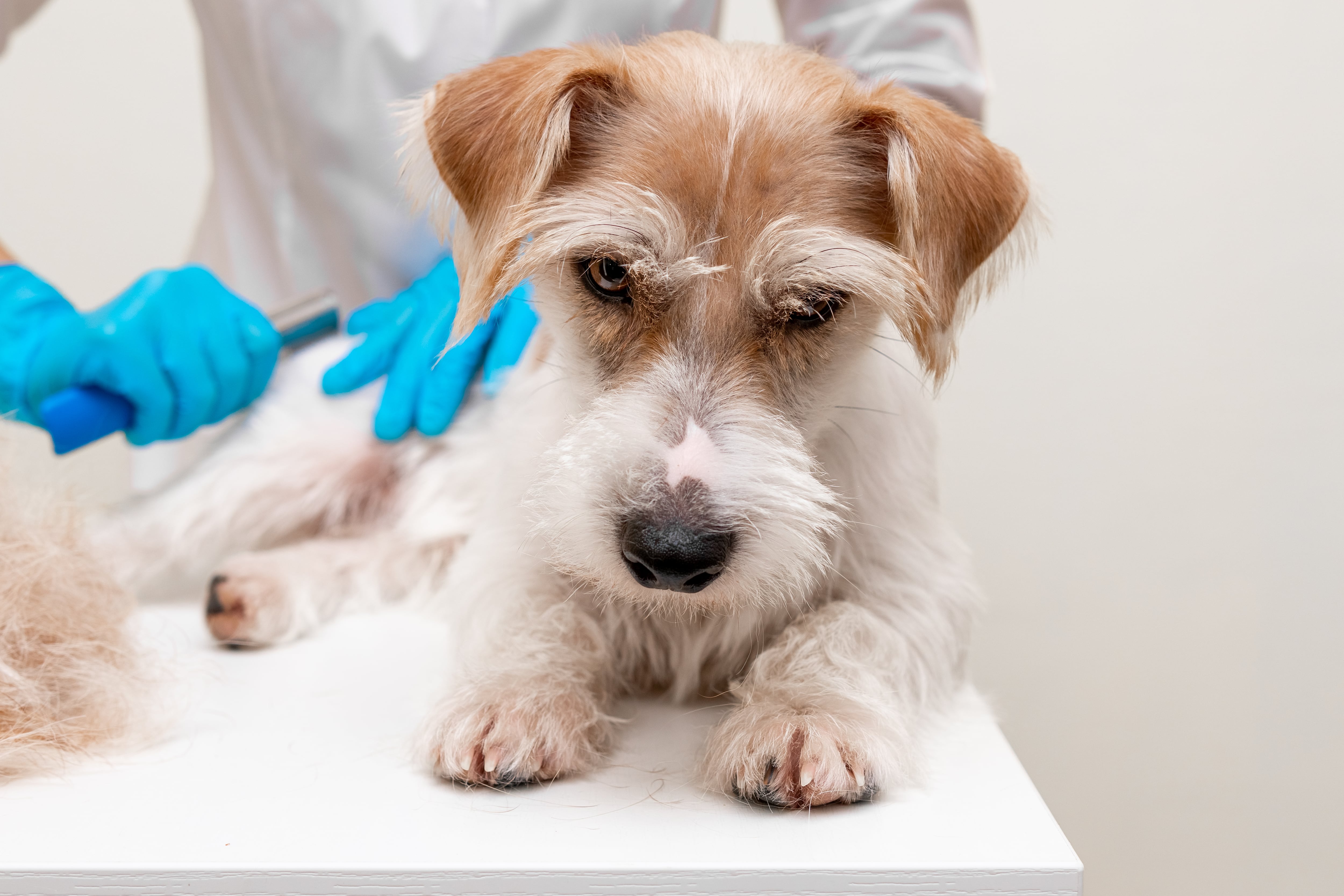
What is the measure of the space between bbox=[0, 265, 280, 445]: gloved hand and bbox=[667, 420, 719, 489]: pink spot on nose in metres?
1.07

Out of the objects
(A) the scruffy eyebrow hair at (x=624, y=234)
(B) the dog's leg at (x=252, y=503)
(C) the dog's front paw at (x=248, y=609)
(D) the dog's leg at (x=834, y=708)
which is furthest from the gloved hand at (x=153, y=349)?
(D) the dog's leg at (x=834, y=708)

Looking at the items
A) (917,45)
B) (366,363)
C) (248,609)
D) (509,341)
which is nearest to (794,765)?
(248,609)

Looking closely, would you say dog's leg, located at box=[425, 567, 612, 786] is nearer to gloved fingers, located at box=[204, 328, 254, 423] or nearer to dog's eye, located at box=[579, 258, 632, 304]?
dog's eye, located at box=[579, 258, 632, 304]

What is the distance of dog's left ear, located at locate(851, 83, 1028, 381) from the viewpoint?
993mm

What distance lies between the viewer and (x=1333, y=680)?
2.29m

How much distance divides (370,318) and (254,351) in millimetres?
252

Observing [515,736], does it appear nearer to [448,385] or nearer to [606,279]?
[606,279]

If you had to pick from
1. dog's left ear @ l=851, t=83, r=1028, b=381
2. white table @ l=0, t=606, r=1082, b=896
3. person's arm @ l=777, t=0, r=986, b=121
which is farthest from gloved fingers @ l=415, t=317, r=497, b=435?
dog's left ear @ l=851, t=83, r=1028, b=381

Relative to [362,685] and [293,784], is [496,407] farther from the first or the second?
[293,784]

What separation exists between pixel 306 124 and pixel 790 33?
38.5 inches

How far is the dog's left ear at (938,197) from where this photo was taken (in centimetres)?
99

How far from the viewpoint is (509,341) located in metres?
1.75

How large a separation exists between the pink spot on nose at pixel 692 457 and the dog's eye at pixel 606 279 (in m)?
0.18

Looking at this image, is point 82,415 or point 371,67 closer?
point 82,415
